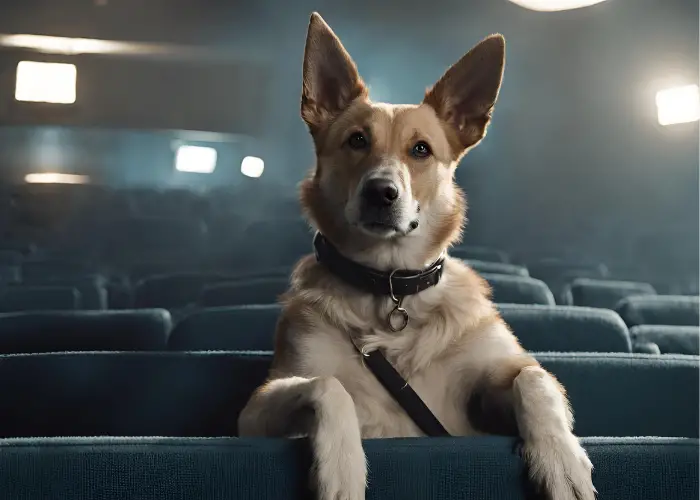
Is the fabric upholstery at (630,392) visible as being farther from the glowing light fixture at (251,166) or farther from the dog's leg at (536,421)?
the glowing light fixture at (251,166)

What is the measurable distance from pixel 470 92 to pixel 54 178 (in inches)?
61.3

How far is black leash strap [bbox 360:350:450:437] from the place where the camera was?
3.82ft

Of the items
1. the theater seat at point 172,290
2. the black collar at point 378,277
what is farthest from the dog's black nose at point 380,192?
the theater seat at point 172,290

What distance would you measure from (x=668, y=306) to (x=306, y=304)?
1.69m

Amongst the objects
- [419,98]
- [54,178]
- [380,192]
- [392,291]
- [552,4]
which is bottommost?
[392,291]

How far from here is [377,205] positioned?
126cm

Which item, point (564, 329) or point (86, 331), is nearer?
point (564, 329)

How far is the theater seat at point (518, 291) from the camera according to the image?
90.1 inches

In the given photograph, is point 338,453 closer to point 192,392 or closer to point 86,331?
point 192,392

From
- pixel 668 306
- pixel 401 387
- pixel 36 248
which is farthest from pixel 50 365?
pixel 668 306

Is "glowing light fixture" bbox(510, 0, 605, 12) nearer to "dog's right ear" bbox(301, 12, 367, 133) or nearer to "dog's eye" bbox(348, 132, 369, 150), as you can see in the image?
"dog's right ear" bbox(301, 12, 367, 133)

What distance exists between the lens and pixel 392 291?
1.27 meters

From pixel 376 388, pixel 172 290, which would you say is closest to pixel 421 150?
pixel 376 388

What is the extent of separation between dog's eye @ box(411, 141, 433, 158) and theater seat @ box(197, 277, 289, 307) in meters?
1.16
